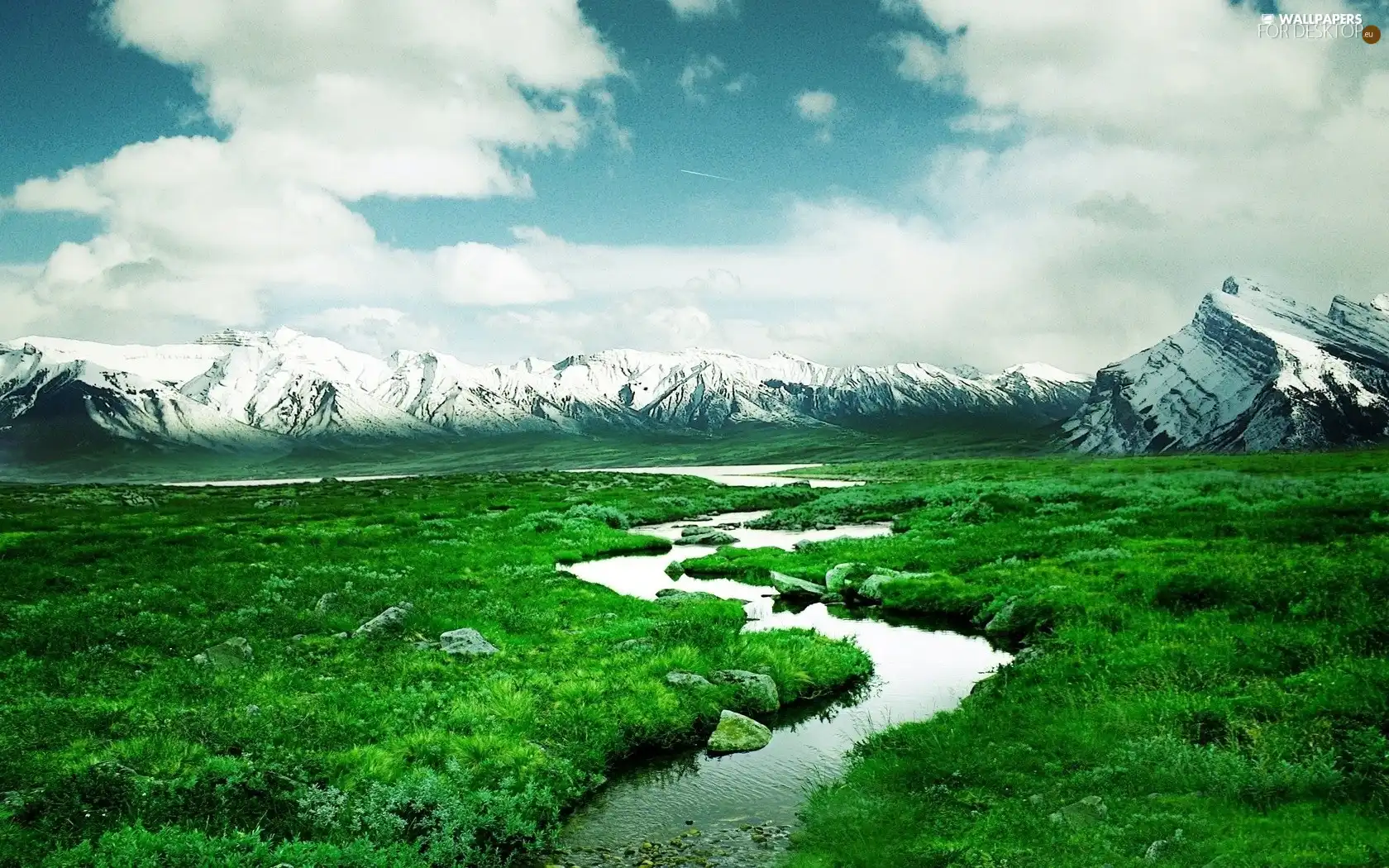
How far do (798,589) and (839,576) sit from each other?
2220mm

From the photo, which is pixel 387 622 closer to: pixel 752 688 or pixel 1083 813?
pixel 752 688

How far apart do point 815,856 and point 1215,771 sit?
6.24 m

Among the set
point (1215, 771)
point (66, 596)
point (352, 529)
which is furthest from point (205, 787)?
point (352, 529)

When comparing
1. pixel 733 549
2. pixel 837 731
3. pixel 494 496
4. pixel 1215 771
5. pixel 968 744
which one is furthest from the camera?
pixel 494 496

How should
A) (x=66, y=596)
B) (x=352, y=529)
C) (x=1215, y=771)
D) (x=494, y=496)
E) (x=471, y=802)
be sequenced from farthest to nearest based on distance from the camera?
(x=494, y=496) → (x=352, y=529) → (x=66, y=596) → (x=471, y=802) → (x=1215, y=771)

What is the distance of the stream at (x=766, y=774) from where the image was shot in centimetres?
1303

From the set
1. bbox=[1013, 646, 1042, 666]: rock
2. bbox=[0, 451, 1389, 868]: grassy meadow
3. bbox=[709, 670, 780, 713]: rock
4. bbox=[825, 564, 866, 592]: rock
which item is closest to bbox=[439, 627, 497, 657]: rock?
bbox=[0, 451, 1389, 868]: grassy meadow

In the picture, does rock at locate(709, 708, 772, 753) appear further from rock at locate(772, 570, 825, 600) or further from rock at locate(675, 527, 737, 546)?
rock at locate(675, 527, 737, 546)

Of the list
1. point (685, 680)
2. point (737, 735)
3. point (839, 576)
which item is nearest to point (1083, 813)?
point (737, 735)

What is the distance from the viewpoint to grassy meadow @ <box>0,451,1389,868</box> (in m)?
11.0

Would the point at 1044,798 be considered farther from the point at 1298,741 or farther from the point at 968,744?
the point at 1298,741

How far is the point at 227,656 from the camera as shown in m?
20.1

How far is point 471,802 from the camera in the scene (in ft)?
42.9

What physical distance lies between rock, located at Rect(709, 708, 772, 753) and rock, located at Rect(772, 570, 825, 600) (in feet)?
51.8
